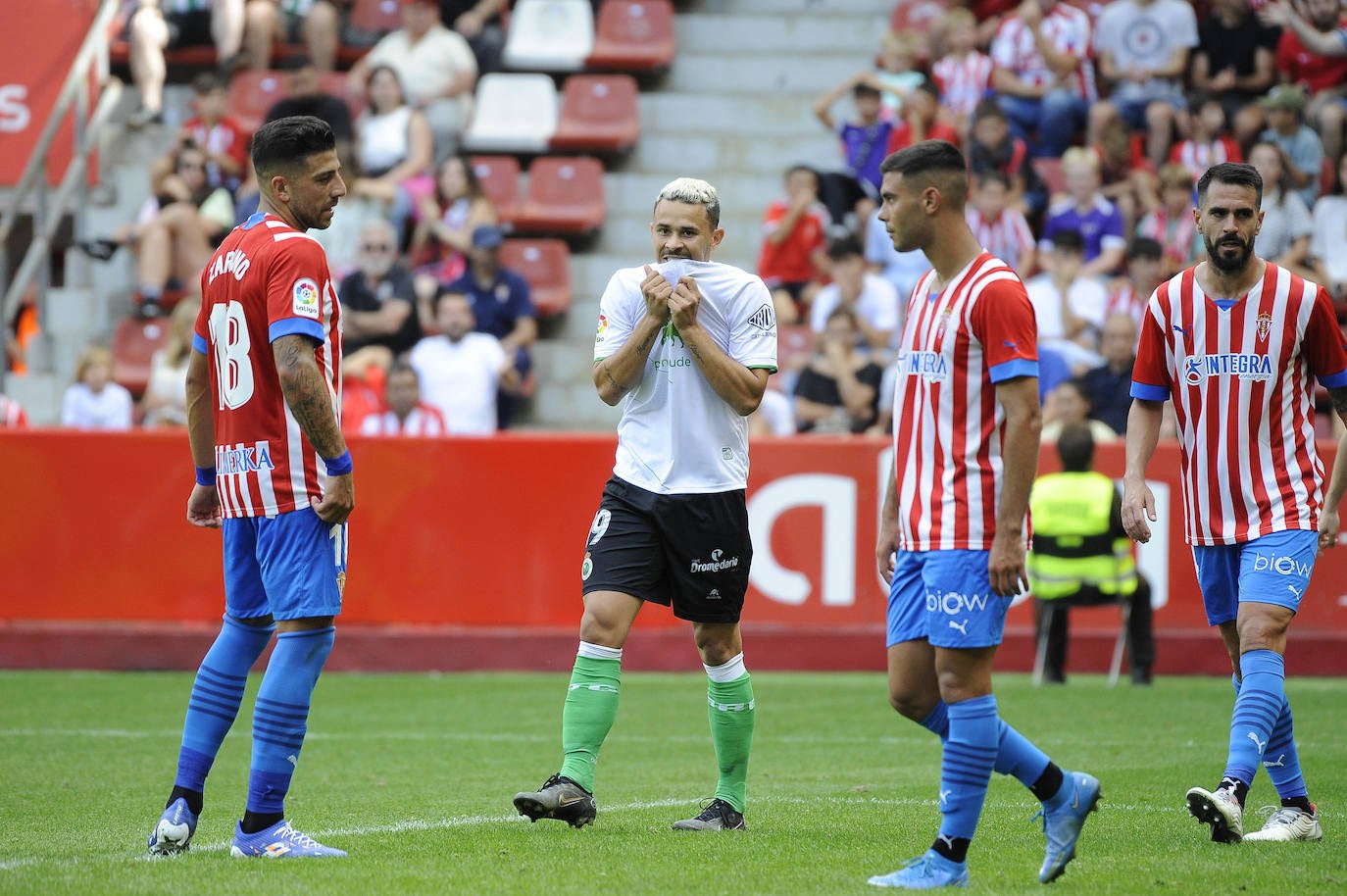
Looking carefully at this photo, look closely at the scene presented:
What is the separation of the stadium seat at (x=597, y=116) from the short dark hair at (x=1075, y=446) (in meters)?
8.24

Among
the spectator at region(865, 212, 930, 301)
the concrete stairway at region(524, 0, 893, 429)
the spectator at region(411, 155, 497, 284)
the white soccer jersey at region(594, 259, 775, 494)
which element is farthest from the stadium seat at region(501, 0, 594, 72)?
the white soccer jersey at region(594, 259, 775, 494)

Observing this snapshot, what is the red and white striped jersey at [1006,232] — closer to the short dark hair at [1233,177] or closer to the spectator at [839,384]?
the spectator at [839,384]

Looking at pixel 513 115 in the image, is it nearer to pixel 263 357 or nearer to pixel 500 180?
pixel 500 180

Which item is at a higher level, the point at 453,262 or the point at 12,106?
the point at 12,106

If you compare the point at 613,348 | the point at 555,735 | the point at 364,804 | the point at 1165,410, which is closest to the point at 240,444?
the point at 613,348

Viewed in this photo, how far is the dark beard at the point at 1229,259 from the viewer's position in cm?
684

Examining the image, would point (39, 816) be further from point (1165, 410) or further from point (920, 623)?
point (1165, 410)

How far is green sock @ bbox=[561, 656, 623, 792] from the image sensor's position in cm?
663

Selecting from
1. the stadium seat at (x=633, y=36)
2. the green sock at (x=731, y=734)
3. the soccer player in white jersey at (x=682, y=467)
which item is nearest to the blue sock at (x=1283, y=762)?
the green sock at (x=731, y=734)

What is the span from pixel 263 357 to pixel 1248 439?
3.68 metres

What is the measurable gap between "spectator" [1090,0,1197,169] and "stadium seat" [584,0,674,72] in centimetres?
A: 497

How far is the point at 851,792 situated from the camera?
7922mm

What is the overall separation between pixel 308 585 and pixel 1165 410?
33.4 ft

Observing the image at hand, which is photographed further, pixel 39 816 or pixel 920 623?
pixel 39 816
